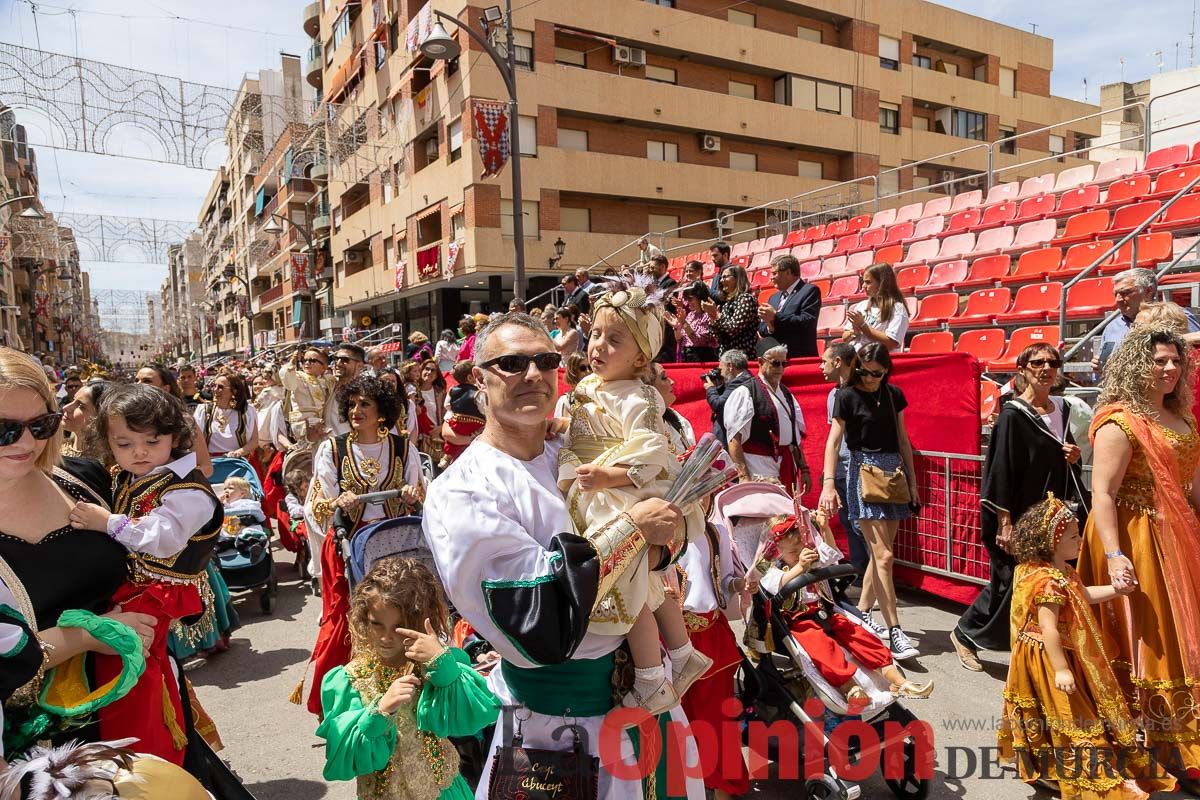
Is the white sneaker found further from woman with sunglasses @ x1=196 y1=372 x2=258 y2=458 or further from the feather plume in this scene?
woman with sunglasses @ x1=196 y1=372 x2=258 y2=458

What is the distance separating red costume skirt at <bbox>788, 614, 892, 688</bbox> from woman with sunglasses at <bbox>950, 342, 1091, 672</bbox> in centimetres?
154

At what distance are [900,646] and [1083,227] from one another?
34.0 ft

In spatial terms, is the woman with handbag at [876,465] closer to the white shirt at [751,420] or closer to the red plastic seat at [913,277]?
the white shirt at [751,420]

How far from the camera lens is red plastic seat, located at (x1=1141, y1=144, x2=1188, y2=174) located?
1270 cm

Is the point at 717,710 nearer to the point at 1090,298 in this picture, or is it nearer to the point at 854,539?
the point at 854,539

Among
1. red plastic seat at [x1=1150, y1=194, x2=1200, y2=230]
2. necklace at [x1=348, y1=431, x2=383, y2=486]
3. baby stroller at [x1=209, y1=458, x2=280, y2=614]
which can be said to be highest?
red plastic seat at [x1=1150, y1=194, x2=1200, y2=230]

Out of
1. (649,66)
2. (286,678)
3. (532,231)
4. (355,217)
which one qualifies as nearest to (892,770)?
(286,678)

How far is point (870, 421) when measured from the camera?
5.02 meters

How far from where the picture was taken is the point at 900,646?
4738 millimetres

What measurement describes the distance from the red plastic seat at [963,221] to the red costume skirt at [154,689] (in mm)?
15738

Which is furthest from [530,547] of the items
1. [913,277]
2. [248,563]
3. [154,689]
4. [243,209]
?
[243,209]

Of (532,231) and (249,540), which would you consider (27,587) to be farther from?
(532,231)

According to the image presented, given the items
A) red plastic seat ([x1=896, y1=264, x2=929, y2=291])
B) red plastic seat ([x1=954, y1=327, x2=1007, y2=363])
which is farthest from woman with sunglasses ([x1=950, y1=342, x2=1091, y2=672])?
red plastic seat ([x1=896, y1=264, x2=929, y2=291])

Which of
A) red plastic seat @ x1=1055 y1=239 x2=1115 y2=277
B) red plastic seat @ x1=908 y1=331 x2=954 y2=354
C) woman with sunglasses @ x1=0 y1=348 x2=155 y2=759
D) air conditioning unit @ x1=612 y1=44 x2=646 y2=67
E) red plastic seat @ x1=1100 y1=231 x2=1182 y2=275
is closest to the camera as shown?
woman with sunglasses @ x1=0 y1=348 x2=155 y2=759
